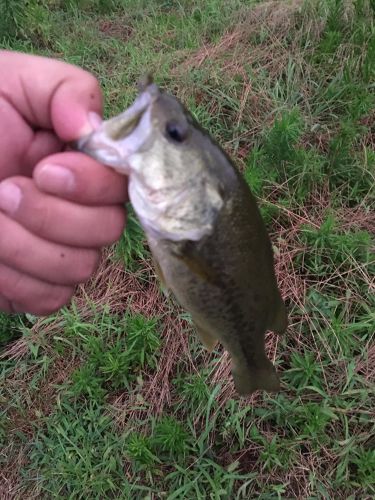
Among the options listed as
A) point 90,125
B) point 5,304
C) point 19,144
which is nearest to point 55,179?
point 90,125

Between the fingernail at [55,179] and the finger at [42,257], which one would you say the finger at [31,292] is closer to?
the finger at [42,257]

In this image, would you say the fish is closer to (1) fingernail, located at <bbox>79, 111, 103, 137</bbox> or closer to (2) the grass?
(1) fingernail, located at <bbox>79, 111, 103, 137</bbox>

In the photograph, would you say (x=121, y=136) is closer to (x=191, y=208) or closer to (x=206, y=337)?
(x=191, y=208)

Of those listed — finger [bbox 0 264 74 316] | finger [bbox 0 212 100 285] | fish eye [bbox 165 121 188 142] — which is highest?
fish eye [bbox 165 121 188 142]

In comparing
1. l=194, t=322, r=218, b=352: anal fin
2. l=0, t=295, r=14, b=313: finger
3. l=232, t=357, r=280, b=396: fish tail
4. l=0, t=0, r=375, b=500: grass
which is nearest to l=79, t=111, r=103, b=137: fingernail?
l=0, t=295, r=14, b=313: finger

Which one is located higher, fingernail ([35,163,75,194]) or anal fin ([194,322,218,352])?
fingernail ([35,163,75,194])

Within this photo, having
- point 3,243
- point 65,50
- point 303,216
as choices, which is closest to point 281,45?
point 303,216
